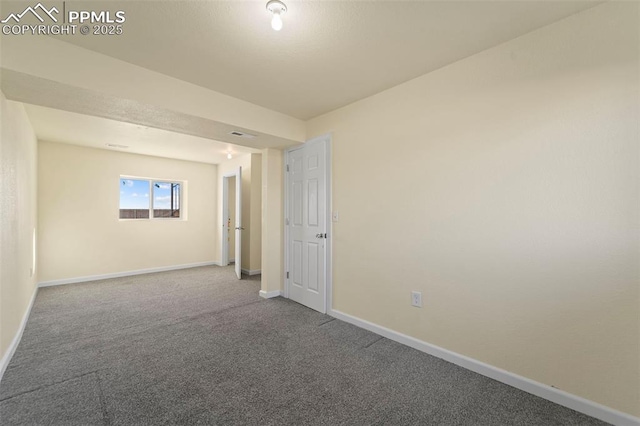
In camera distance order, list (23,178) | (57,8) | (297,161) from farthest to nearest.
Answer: (297,161)
(23,178)
(57,8)

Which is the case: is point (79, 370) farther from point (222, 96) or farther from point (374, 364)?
point (222, 96)

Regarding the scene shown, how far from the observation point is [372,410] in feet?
5.59

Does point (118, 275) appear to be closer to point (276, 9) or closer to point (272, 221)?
point (272, 221)

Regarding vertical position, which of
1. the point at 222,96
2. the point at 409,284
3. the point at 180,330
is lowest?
the point at 180,330

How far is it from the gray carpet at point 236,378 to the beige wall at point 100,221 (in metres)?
1.77

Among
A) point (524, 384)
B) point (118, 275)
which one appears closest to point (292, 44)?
point (524, 384)

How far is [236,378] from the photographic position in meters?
2.04

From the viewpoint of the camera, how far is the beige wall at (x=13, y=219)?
2.16 m

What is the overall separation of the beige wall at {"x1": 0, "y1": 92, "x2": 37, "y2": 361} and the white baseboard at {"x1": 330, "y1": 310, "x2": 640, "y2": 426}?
3362 mm

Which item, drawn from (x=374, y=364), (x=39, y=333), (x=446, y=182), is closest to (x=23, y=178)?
(x=39, y=333)

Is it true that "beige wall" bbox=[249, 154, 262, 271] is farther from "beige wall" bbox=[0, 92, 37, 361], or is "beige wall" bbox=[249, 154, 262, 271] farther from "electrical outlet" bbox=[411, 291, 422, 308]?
"electrical outlet" bbox=[411, 291, 422, 308]

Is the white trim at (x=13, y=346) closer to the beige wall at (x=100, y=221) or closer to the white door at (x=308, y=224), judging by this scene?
the beige wall at (x=100, y=221)

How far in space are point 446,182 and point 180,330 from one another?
10.1 feet

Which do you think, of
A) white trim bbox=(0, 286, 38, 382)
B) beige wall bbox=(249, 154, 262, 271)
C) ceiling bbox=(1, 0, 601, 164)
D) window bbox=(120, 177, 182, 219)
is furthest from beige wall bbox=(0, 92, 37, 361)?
beige wall bbox=(249, 154, 262, 271)
